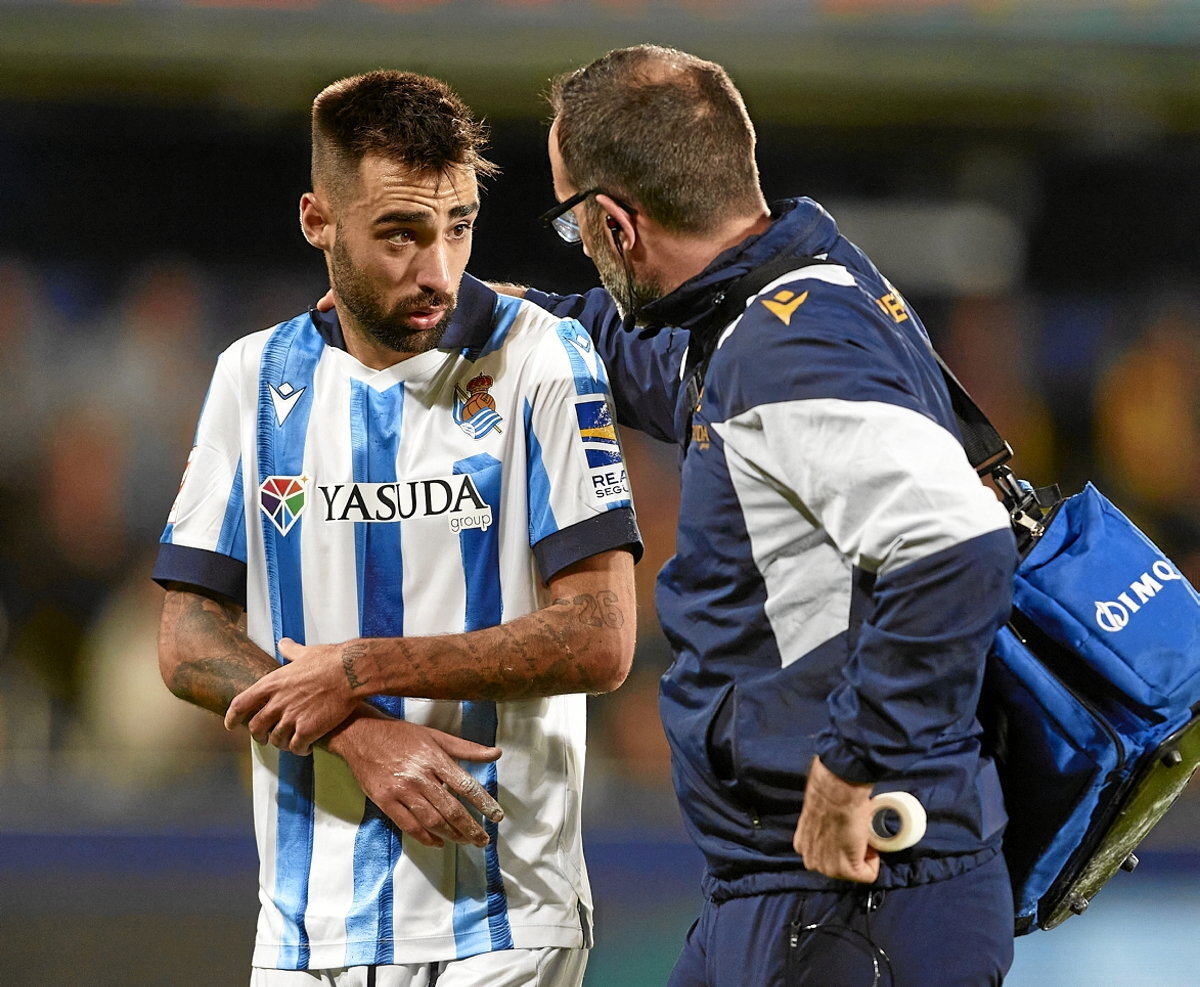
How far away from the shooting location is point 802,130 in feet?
25.3

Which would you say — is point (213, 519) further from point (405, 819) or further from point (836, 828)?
point (836, 828)

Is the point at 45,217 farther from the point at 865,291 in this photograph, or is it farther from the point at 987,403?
the point at 865,291

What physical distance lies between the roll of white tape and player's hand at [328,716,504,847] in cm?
65

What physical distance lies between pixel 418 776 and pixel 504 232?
5.41 metres

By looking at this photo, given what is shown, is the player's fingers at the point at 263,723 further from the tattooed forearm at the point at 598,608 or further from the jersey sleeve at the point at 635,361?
the jersey sleeve at the point at 635,361

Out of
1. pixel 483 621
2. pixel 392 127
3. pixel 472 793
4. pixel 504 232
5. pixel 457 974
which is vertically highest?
pixel 504 232

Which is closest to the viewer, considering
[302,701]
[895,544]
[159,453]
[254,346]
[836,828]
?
[895,544]

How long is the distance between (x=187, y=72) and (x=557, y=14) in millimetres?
1845

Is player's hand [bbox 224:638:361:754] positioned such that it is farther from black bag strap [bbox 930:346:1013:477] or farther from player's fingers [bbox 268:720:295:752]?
black bag strap [bbox 930:346:1013:477]

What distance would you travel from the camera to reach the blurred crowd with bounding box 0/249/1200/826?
6.63m

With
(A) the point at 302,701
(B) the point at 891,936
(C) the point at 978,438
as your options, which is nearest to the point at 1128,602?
(C) the point at 978,438

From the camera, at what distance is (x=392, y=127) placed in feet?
8.34

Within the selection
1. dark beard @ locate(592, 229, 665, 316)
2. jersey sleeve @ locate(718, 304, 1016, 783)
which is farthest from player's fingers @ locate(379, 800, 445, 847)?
dark beard @ locate(592, 229, 665, 316)

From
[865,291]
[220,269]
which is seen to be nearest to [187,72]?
[220,269]
